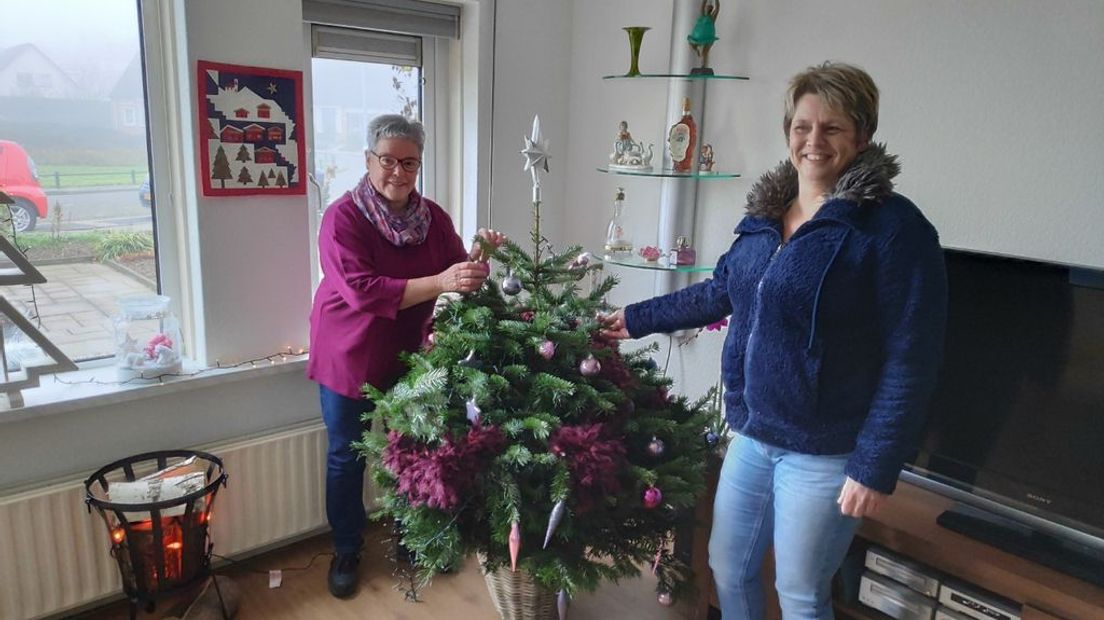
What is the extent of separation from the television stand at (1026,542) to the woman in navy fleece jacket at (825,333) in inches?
17.3

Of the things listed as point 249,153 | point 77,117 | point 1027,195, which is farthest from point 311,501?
point 1027,195

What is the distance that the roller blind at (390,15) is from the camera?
8.13ft

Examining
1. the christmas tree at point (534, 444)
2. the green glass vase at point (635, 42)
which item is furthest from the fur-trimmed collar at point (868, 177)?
the green glass vase at point (635, 42)

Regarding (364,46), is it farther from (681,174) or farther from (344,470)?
(344,470)

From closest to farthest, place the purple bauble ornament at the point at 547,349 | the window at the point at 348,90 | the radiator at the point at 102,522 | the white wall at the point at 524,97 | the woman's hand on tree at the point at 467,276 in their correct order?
the purple bauble ornament at the point at 547,349 → the woman's hand on tree at the point at 467,276 → the radiator at the point at 102,522 → the window at the point at 348,90 → the white wall at the point at 524,97

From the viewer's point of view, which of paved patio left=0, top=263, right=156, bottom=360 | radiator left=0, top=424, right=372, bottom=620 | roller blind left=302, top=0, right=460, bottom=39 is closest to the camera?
radiator left=0, top=424, right=372, bottom=620

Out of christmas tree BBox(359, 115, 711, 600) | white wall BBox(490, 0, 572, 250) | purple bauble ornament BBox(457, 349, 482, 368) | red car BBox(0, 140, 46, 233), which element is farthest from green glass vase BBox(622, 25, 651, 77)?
red car BBox(0, 140, 46, 233)

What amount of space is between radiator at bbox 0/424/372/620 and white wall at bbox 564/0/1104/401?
4.45 feet

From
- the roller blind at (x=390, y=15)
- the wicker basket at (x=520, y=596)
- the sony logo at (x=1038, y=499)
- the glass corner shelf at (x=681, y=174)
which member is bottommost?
the wicker basket at (x=520, y=596)

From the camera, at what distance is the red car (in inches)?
81.3

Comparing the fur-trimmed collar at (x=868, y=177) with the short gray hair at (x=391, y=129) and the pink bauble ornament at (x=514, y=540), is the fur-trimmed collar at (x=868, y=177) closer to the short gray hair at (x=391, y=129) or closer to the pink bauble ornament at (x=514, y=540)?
the pink bauble ornament at (x=514, y=540)

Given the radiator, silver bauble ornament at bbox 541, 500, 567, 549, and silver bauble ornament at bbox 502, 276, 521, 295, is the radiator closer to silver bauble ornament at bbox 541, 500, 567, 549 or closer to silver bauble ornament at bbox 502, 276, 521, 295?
silver bauble ornament at bbox 502, 276, 521, 295

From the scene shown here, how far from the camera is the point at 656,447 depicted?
5.63 ft

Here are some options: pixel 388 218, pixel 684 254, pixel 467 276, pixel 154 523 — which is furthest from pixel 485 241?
pixel 154 523
